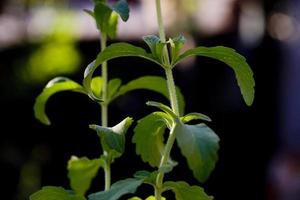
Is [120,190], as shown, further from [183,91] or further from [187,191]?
[183,91]

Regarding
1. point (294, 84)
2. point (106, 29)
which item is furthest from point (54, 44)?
point (106, 29)

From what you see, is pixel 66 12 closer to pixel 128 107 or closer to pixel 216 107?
pixel 128 107

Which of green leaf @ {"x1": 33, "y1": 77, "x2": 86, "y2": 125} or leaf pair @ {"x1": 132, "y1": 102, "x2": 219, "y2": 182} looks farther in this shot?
green leaf @ {"x1": 33, "y1": 77, "x2": 86, "y2": 125}

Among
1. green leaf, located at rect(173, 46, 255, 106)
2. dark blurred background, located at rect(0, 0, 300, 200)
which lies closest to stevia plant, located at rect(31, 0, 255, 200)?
green leaf, located at rect(173, 46, 255, 106)

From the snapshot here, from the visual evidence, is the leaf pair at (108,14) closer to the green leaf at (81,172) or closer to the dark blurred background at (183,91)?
the green leaf at (81,172)

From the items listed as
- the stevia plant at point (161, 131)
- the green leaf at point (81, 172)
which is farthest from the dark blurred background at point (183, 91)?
the stevia plant at point (161, 131)

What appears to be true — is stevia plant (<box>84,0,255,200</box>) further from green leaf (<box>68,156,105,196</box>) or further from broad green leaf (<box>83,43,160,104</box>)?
green leaf (<box>68,156,105,196</box>)
